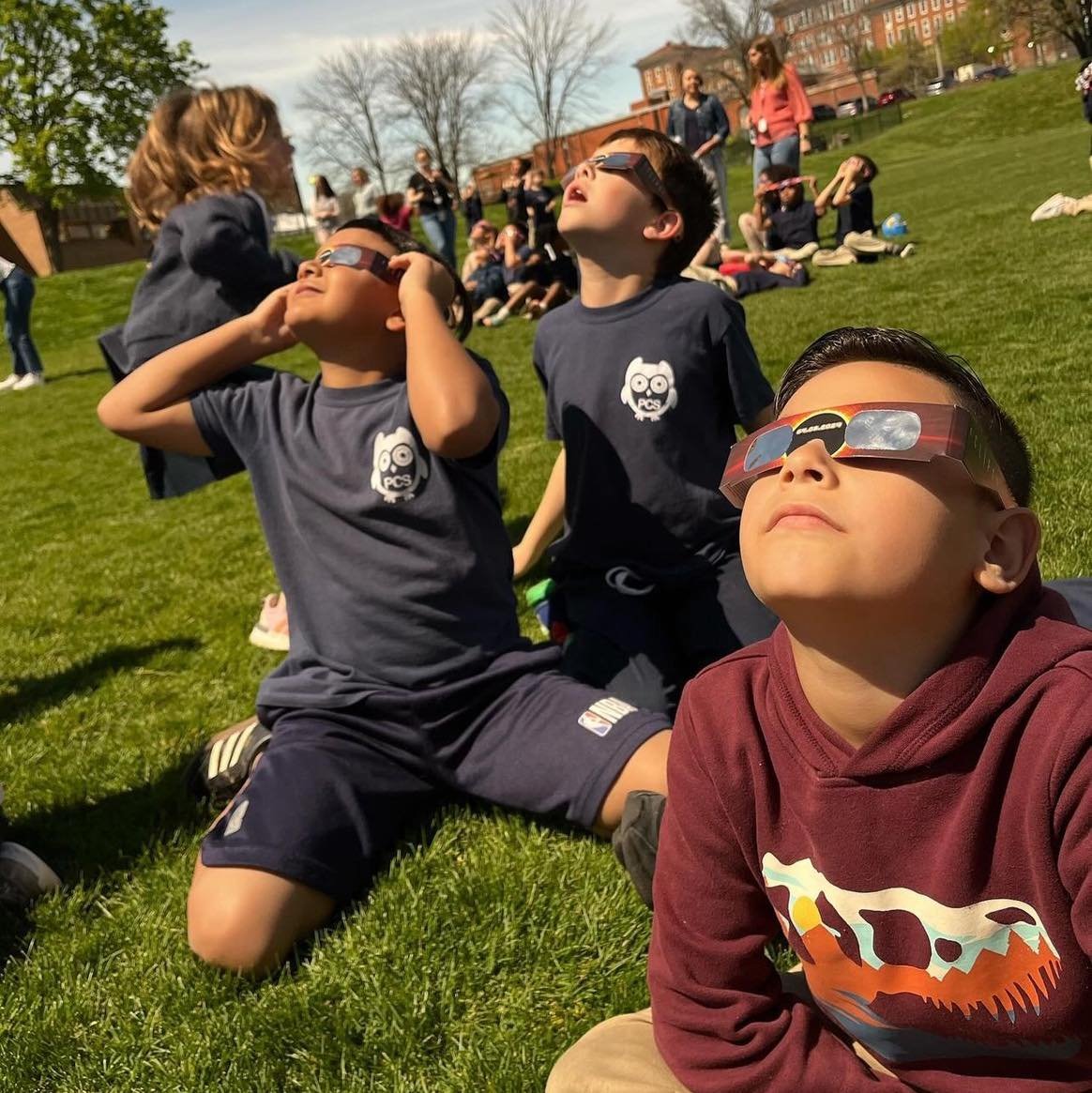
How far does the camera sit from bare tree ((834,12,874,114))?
81.6 metres

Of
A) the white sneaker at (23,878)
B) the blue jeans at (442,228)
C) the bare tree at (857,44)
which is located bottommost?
the white sneaker at (23,878)

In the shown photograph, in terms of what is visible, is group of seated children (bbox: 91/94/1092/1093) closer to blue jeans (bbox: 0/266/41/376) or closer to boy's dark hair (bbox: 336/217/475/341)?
boy's dark hair (bbox: 336/217/475/341)

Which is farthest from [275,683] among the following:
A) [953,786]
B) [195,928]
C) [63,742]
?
[953,786]

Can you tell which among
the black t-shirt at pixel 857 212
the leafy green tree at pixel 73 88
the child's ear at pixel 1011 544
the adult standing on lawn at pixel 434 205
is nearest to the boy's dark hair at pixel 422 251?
the child's ear at pixel 1011 544

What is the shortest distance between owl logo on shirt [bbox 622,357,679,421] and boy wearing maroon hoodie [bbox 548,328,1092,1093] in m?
1.80

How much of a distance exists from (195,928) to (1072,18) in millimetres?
55504

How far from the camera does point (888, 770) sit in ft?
4.08

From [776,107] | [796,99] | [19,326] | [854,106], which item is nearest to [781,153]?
[776,107]

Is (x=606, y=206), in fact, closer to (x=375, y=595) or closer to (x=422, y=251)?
(x=422, y=251)

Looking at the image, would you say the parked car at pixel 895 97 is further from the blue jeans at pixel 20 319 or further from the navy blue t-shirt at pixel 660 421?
the navy blue t-shirt at pixel 660 421

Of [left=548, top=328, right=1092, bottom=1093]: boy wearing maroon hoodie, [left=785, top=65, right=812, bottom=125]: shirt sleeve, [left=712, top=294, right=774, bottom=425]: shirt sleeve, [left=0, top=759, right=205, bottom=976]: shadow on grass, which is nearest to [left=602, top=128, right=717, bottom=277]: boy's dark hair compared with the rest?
[left=712, top=294, right=774, bottom=425]: shirt sleeve

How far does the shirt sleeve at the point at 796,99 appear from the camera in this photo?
498 inches

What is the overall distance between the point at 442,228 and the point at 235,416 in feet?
48.3

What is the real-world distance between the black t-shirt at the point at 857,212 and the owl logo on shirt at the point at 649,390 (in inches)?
454
